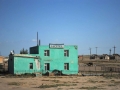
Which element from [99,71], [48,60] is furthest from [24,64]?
[99,71]

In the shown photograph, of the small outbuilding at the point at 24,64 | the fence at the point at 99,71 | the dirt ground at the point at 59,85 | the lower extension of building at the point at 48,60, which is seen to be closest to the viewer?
the dirt ground at the point at 59,85

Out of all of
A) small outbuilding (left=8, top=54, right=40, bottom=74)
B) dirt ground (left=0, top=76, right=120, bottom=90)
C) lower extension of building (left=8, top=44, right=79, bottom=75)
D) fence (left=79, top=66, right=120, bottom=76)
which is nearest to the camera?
dirt ground (left=0, top=76, right=120, bottom=90)

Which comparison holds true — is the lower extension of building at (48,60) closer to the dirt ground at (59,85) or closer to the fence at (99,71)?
the fence at (99,71)

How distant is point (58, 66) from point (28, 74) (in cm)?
593

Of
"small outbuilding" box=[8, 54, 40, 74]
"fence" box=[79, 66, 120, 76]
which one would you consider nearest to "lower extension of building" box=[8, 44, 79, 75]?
"small outbuilding" box=[8, 54, 40, 74]

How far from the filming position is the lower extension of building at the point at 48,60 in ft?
120

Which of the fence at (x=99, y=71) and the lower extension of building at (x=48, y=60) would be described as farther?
the fence at (x=99, y=71)

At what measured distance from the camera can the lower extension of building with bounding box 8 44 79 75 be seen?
36.6 m

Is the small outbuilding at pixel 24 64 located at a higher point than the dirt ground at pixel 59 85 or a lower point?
higher

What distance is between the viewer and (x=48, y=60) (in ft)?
126

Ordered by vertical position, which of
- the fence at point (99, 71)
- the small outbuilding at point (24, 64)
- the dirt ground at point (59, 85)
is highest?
the small outbuilding at point (24, 64)

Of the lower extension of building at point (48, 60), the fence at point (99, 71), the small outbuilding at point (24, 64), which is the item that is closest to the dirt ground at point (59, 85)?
the small outbuilding at point (24, 64)

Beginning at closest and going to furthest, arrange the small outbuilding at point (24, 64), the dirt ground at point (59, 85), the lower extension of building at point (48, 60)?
the dirt ground at point (59, 85) < the small outbuilding at point (24, 64) < the lower extension of building at point (48, 60)

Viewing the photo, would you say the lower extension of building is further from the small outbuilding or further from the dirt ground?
the dirt ground
